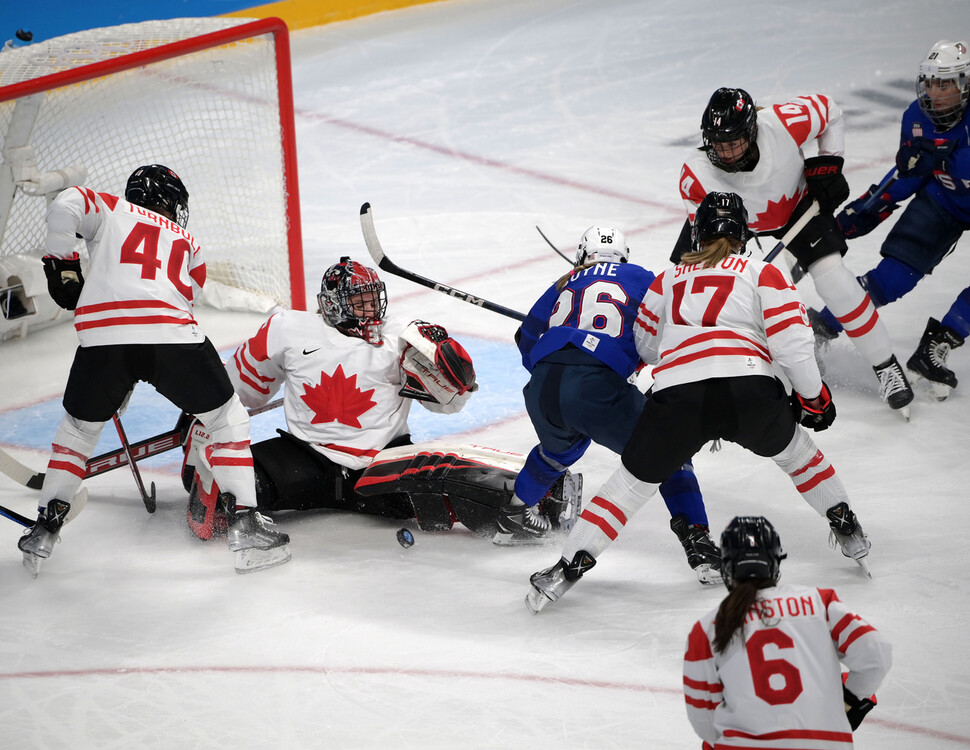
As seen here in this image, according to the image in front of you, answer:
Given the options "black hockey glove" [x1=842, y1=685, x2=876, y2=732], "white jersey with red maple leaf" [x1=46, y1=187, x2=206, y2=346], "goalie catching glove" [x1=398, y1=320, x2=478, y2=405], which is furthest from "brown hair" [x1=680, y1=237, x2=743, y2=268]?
"white jersey with red maple leaf" [x1=46, y1=187, x2=206, y2=346]

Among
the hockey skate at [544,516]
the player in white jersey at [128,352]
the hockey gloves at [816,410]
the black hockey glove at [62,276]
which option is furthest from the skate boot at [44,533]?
the hockey gloves at [816,410]

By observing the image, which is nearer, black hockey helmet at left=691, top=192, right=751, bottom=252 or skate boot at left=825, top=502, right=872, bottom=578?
black hockey helmet at left=691, top=192, right=751, bottom=252

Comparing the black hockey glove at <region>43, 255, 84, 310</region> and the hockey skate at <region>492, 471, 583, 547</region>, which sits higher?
the black hockey glove at <region>43, 255, 84, 310</region>

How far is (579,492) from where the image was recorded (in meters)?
3.71

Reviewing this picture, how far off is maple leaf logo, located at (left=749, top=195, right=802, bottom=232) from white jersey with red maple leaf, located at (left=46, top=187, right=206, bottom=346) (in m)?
1.90

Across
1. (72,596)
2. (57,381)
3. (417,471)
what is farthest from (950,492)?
(57,381)

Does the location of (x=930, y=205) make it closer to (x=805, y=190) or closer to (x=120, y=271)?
(x=805, y=190)

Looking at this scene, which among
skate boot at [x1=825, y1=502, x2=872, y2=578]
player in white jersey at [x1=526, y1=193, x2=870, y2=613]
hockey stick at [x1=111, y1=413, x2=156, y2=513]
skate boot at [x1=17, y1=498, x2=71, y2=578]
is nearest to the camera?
player in white jersey at [x1=526, y1=193, x2=870, y2=613]

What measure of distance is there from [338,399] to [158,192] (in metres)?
0.78

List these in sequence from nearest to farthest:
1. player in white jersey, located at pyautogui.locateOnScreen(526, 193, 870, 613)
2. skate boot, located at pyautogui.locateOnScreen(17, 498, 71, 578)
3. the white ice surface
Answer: the white ice surface, player in white jersey, located at pyautogui.locateOnScreen(526, 193, 870, 613), skate boot, located at pyautogui.locateOnScreen(17, 498, 71, 578)

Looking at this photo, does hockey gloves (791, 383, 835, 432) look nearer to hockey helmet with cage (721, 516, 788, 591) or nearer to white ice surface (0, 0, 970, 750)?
white ice surface (0, 0, 970, 750)

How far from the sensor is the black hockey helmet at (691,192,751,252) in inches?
120

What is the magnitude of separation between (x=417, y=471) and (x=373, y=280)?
574 millimetres

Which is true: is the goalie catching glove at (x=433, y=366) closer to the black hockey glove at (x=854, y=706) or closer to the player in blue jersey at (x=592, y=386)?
the player in blue jersey at (x=592, y=386)
